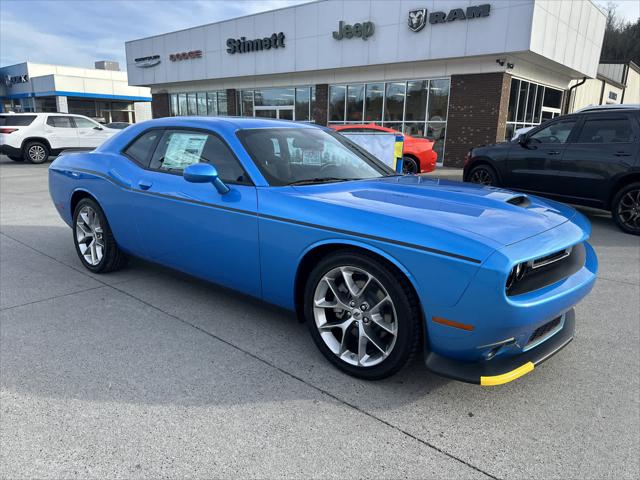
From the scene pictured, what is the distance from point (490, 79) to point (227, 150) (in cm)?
1434

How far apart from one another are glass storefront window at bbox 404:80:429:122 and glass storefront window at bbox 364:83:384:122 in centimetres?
121

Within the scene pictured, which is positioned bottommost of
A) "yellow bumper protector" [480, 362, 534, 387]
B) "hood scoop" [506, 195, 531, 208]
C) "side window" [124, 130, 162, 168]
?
"yellow bumper protector" [480, 362, 534, 387]

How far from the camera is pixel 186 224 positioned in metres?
3.61

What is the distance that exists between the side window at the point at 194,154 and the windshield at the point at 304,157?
0.17 metres

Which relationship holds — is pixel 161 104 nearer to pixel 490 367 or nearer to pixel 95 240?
pixel 95 240

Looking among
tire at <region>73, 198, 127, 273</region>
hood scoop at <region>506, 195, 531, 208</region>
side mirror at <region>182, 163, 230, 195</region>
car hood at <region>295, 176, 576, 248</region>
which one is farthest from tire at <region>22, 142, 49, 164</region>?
hood scoop at <region>506, 195, 531, 208</region>

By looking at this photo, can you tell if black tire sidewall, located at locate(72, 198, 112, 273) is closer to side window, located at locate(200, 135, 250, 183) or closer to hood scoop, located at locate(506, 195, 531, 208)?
side window, located at locate(200, 135, 250, 183)

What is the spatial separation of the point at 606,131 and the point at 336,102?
43.8 ft

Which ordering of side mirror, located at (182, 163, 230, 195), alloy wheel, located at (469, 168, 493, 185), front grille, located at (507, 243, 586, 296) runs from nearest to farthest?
front grille, located at (507, 243, 586, 296) < side mirror, located at (182, 163, 230, 195) < alloy wheel, located at (469, 168, 493, 185)

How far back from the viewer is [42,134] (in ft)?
58.5

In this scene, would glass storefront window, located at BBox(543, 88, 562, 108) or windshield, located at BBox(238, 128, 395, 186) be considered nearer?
windshield, located at BBox(238, 128, 395, 186)

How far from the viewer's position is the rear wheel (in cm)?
882

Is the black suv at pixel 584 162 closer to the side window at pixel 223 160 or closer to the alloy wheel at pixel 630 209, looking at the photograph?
the alloy wheel at pixel 630 209

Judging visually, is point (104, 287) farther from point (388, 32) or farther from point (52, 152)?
point (52, 152)
